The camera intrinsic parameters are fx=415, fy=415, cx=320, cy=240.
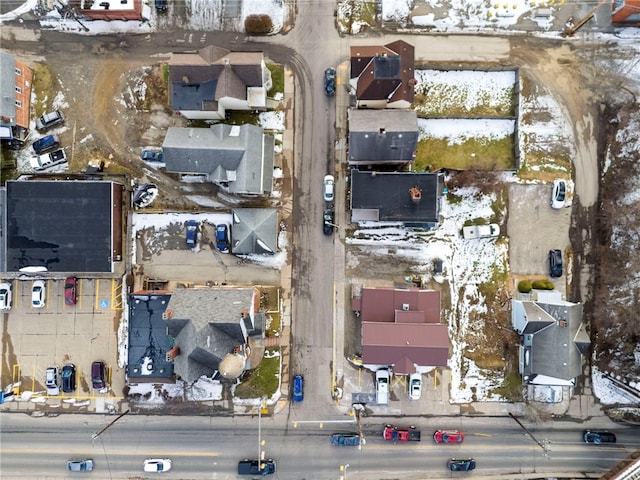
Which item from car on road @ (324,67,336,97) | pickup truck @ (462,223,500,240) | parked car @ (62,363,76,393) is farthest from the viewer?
car on road @ (324,67,336,97)

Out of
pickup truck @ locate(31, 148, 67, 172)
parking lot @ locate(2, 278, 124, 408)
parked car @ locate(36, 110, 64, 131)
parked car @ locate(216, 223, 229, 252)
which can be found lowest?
parking lot @ locate(2, 278, 124, 408)

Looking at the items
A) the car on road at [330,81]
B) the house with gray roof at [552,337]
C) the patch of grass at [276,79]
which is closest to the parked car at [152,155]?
the patch of grass at [276,79]

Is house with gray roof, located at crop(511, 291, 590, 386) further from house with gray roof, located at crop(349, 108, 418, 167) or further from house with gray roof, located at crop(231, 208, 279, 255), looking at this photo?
house with gray roof, located at crop(231, 208, 279, 255)

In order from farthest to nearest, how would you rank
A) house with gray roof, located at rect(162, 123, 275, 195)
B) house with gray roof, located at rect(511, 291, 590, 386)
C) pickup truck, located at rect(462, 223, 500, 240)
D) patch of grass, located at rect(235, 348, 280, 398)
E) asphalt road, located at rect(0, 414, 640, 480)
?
patch of grass, located at rect(235, 348, 280, 398), asphalt road, located at rect(0, 414, 640, 480), pickup truck, located at rect(462, 223, 500, 240), house with gray roof, located at rect(511, 291, 590, 386), house with gray roof, located at rect(162, 123, 275, 195)

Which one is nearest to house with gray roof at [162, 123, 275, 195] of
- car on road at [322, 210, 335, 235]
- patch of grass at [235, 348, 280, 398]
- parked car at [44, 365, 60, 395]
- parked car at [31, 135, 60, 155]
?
car on road at [322, 210, 335, 235]

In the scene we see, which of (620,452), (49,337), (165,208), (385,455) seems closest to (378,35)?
(165,208)

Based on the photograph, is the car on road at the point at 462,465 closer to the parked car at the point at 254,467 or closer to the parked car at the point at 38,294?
the parked car at the point at 254,467

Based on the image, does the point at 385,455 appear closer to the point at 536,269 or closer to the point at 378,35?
the point at 536,269
